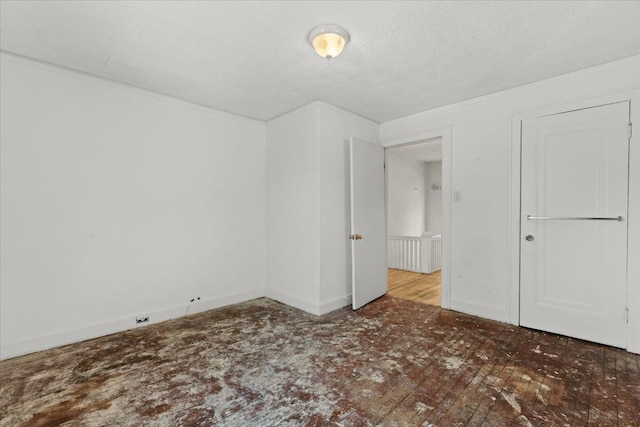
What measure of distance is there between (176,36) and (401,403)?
9.67 ft

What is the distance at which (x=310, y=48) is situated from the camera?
2.35 m

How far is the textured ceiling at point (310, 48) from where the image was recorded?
75.3 inches

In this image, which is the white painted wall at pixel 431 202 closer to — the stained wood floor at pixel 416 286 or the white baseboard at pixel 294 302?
the stained wood floor at pixel 416 286

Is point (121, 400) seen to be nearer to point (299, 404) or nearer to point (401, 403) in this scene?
point (299, 404)

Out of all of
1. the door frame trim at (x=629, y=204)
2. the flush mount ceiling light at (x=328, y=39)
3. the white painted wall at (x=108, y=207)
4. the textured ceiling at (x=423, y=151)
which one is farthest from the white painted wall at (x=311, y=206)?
the textured ceiling at (x=423, y=151)

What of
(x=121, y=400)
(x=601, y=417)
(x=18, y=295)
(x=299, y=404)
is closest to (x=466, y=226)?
(x=601, y=417)

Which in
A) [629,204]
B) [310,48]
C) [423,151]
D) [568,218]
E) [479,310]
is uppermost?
[310,48]

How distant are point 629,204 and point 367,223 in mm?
2392

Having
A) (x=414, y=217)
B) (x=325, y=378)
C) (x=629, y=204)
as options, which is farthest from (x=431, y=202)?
(x=325, y=378)

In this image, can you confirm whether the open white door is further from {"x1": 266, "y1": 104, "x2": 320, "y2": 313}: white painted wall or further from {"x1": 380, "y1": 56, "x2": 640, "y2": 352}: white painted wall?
{"x1": 380, "y1": 56, "x2": 640, "y2": 352}: white painted wall

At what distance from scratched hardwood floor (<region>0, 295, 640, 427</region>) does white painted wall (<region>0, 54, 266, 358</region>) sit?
36cm

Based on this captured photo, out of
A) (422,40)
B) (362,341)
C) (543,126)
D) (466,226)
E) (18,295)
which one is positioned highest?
(422,40)

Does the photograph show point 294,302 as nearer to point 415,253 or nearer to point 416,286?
point 416,286

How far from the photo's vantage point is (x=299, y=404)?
185 centimetres
